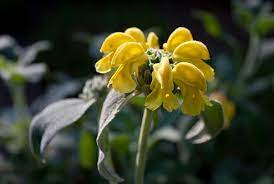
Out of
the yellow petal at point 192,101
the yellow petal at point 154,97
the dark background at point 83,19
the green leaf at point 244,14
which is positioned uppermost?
the yellow petal at point 154,97

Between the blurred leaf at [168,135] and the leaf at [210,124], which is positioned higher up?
the leaf at [210,124]

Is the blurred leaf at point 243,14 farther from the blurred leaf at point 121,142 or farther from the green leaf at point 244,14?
the blurred leaf at point 121,142

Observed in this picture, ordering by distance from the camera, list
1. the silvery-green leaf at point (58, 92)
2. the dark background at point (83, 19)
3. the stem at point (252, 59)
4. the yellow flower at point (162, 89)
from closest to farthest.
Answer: the yellow flower at point (162, 89) → the silvery-green leaf at point (58, 92) → the stem at point (252, 59) → the dark background at point (83, 19)

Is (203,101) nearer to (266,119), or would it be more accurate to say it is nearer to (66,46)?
(266,119)

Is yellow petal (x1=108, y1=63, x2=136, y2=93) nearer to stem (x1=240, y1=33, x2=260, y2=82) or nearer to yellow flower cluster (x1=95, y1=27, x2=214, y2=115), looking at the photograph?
yellow flower cluster (x1=95, y1=27, x2=214, y2=115)

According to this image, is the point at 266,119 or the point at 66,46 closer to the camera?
the point at 266,119

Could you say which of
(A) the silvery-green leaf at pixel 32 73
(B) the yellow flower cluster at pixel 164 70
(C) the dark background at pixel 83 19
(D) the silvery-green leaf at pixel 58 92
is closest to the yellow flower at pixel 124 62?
(B) the yellow flower cluster at pixel 164 70

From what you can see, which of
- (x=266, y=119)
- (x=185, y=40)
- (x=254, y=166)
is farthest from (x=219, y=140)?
(x=185, y=40)
